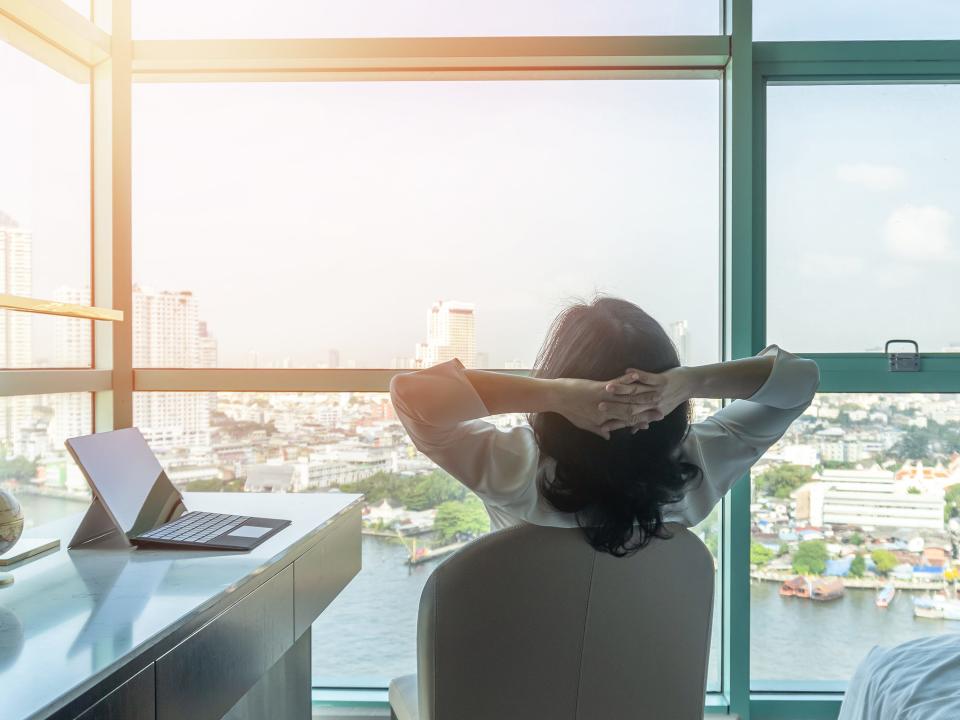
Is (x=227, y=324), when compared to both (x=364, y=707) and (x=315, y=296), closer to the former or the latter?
(x=315, y=296)

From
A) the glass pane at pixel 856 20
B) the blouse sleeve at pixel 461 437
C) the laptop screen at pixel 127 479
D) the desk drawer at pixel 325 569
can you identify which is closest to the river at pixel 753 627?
the desk drawer at pixel 325 569

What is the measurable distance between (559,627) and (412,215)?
1497 mm

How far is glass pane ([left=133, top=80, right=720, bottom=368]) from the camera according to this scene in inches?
87.6

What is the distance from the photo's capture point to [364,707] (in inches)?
87.7

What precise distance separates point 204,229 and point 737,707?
2126 millimetres

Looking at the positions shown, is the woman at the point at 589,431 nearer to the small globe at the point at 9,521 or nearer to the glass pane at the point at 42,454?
the small globe at the point at 9,521

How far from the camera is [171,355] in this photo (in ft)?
7.38

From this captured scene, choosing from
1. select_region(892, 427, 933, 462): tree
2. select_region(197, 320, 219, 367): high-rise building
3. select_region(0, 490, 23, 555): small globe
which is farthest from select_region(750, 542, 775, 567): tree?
select_region(0, 490, 23, 555): small globe

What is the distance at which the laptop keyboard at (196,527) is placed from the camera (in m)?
1.47

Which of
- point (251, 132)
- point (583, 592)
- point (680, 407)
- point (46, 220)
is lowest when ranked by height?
point (583, 592)

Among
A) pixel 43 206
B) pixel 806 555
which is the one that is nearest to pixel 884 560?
pixel 806 555

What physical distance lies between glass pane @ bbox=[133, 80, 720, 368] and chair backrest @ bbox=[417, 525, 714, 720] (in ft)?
4.09

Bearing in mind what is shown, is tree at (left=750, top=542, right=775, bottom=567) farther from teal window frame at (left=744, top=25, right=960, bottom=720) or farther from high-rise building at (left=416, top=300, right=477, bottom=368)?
high-rise building at (left=416, top=300, right=477, bottom=368)

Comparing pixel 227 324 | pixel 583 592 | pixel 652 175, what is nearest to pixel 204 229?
pixel 227 324
